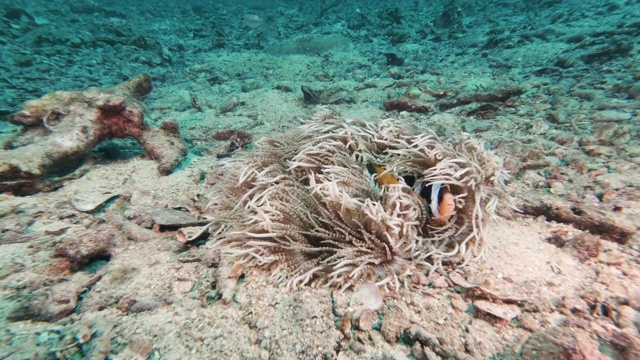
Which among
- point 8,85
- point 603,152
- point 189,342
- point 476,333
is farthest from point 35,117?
point 603,152

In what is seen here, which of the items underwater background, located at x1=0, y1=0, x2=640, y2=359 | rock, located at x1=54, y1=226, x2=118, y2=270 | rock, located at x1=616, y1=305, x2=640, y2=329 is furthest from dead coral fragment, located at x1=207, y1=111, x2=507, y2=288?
rock, located at x1=54, y1=226, x2=118, y2=270

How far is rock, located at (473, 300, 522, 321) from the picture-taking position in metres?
1.62

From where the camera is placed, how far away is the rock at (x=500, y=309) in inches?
64.0

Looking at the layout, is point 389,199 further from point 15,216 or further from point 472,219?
point 15,216

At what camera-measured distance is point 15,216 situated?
2721 millimetres

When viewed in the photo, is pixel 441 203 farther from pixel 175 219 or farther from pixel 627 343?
pixel 175 219

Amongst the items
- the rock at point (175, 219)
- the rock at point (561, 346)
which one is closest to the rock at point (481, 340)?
the rock at point (561, 346)

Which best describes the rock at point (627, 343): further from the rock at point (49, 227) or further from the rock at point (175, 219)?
the rock at point (49, 227)

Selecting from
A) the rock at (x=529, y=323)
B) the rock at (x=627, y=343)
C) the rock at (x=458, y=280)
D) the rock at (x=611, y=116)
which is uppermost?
the rock at (x=611, y=116)

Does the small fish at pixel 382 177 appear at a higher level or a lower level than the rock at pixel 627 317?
higher

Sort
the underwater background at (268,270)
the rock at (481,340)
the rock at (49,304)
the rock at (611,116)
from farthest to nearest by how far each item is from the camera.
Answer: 1. the rock at (611,116)
2. the rock at (49,304)
3. the underwater background at (268,270)
4. the rock at (481,340)

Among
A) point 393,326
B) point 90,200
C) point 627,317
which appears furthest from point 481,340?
point 90,200

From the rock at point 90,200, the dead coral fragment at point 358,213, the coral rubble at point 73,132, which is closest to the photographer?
the dead coral fragment at point 358,213

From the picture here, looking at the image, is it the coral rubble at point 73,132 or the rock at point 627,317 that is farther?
the coral rubble at point 73,132
